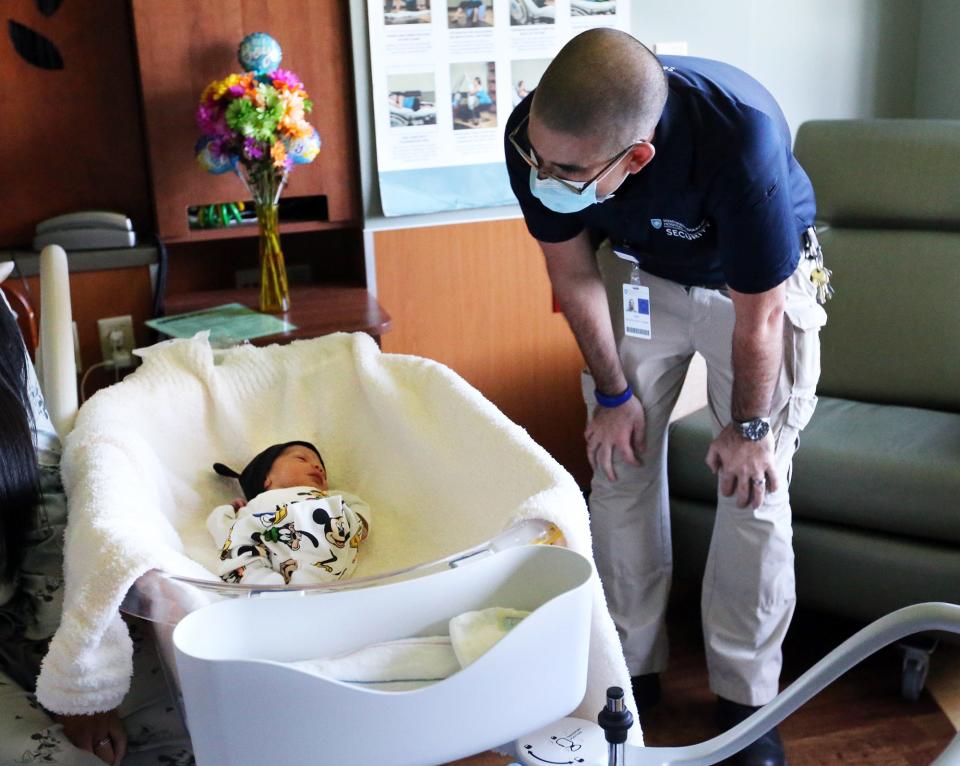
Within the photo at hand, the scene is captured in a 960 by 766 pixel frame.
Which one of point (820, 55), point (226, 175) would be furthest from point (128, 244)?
point (820, 55)

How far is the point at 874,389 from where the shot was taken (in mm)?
2316

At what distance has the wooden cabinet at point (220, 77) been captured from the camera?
2.18 meters

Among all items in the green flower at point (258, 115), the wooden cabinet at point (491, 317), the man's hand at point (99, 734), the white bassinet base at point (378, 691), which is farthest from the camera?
the wooden cabinet at point (491, 317)

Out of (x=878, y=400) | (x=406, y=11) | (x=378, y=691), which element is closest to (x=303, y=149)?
(x=406, y=11)

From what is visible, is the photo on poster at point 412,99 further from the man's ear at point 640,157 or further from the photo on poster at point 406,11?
the man's ear at point 640,157

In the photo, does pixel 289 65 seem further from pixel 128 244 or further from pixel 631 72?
pixel 631 72

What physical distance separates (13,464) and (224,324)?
817 mm

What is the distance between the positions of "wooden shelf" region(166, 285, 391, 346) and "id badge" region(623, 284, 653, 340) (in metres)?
0.55

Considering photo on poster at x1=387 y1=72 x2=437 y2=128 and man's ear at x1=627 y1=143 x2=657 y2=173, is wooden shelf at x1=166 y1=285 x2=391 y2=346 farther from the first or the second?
man's ear at x1=627 y1=143 x2=657 y2=173

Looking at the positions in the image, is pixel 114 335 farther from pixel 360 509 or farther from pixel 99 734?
pixel 99 734

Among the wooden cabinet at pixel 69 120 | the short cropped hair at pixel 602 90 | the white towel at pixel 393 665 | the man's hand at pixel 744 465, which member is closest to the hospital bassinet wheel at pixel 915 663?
the man's hand at pixel 744 465

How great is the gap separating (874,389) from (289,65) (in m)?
1.45

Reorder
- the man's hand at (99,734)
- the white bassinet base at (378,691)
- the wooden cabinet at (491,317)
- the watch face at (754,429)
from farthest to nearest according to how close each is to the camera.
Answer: the wooden cabinet at (491,317) < the watch face at (754,429) < the man's hand at (99,734) < the white bassinet base at (378,691)

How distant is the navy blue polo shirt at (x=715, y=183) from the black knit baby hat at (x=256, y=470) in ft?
1.82
